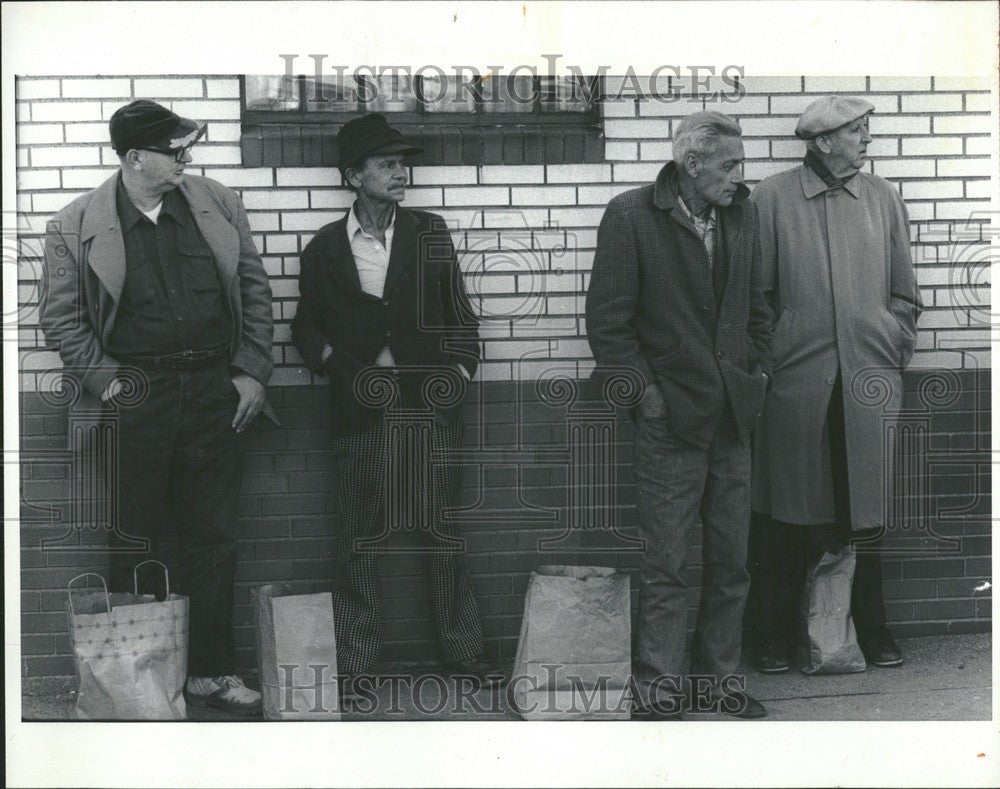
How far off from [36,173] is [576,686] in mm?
2841

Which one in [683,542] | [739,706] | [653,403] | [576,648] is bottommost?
[739,706]

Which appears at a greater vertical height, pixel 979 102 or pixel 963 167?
pixel 979 102

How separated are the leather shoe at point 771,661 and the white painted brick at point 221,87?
3.06 m

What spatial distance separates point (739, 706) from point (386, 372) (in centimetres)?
187

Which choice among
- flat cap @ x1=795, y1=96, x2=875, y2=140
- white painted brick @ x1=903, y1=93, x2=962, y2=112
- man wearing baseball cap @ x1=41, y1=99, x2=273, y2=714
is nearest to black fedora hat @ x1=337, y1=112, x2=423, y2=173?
man wearing baseball cap @ x1=41, y1=99, x2=273, y2=714

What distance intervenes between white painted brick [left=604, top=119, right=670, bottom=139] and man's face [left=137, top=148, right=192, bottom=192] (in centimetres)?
165

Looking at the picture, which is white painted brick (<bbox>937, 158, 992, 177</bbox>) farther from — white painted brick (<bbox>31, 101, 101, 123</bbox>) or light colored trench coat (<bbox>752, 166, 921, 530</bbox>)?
white painted brick (<bbox>31, 101, 101, 123</bbox>)

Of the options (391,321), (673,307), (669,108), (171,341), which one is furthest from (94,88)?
(673,307)

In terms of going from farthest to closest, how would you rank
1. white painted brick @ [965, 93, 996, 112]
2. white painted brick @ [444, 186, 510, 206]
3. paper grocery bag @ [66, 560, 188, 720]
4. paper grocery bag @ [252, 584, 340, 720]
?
white painted brick @ [965, 93, 996, 112]
white painted brick @ [444, 186, 510, 206]
paper grocery bag @ [252, 584, 340, 720]
paper grocery bag @ [66, 560, 188, 720]

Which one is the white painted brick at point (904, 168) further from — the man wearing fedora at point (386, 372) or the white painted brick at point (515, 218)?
the man wearing fedora at point (386, 372)

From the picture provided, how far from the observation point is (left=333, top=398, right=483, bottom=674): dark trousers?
5930mm

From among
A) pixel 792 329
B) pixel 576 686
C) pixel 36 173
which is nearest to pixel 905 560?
pixel 792 329

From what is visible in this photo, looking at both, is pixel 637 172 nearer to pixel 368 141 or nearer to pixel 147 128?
pixel 368 141

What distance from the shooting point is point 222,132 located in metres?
5.86
